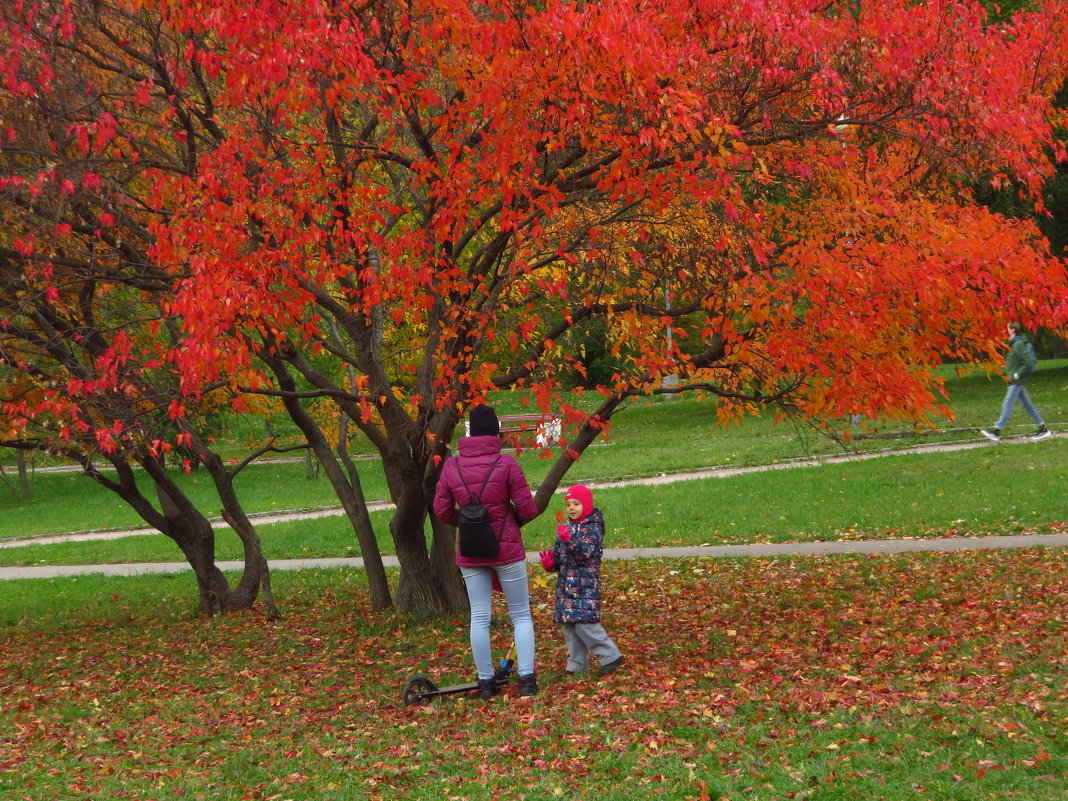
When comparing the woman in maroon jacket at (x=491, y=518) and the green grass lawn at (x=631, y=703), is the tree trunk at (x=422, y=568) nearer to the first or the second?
the green grass lawn at (x=631, y=703)

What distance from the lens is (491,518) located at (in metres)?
6.53

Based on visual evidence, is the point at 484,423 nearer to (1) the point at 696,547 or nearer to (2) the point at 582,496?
(2) the point at 582,496

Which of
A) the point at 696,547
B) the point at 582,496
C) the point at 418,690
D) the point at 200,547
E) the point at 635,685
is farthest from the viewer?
the point at 696,547

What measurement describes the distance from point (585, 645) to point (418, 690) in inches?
43.1

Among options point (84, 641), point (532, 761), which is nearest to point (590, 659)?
point (532, 761)

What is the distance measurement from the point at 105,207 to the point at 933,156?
6.19 metres

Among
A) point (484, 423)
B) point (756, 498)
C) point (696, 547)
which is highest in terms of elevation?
point (484, 423)

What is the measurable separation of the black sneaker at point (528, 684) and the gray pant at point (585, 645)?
0.45m

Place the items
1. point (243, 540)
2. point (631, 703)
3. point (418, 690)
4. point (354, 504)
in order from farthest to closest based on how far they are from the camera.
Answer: point (243, 540) < point (354, 504) < point (418, 690) < point (631, 703)

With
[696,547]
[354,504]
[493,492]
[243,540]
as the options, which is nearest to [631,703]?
[493,492]

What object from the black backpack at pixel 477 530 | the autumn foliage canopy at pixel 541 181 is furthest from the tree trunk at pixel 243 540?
the black backpack at pixel 477 530

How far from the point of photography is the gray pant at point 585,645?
698cm

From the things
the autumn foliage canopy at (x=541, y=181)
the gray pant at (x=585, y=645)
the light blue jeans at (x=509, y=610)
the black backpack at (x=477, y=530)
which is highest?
the autumn foliage canopy at (x=541, y=181)

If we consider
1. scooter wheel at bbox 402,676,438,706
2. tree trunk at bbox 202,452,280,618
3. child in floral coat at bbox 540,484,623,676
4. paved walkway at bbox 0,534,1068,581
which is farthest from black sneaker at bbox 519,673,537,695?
paved walkway at bbox 0,534,1068,581
